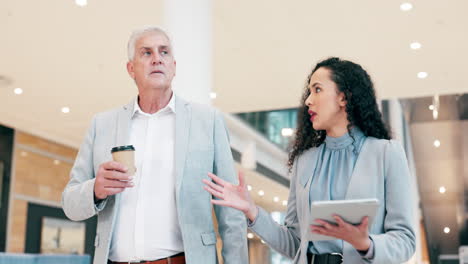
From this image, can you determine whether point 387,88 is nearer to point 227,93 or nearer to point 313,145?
point 227,93

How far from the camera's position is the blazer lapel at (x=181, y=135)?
6.91ft

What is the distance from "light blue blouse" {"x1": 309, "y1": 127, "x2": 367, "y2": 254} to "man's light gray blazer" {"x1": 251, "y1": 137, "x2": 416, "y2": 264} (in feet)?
0.08

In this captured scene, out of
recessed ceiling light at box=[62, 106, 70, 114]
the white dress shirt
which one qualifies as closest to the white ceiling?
recessed ceiling light at box=[62, 106, 70, 114]

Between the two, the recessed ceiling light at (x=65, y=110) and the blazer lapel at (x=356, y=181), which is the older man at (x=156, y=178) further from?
the recessed ceiling light at (x=65, y=110)

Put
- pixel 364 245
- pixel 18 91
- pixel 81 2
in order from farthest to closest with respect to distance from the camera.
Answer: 1. pixel 18 91
2. pixel 81 2
3. pixel 364 245

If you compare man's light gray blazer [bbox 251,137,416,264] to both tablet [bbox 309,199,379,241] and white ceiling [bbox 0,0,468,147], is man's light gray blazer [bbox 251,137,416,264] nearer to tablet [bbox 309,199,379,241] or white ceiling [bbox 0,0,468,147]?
tablet [bbox 309,199,379,241]

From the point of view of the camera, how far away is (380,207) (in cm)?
197

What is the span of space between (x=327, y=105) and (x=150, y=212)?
2.23ft

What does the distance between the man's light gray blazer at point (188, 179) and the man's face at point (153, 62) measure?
0.11 m

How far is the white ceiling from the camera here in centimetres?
585

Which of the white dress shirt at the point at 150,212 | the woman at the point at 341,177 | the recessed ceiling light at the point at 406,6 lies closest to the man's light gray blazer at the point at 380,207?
the woman at the point at 341,177

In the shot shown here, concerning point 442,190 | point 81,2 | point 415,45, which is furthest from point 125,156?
point 442,190

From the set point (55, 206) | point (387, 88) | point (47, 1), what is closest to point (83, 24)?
point (47, 1)

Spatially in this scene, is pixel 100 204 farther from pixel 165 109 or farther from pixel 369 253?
pixel 369 253
